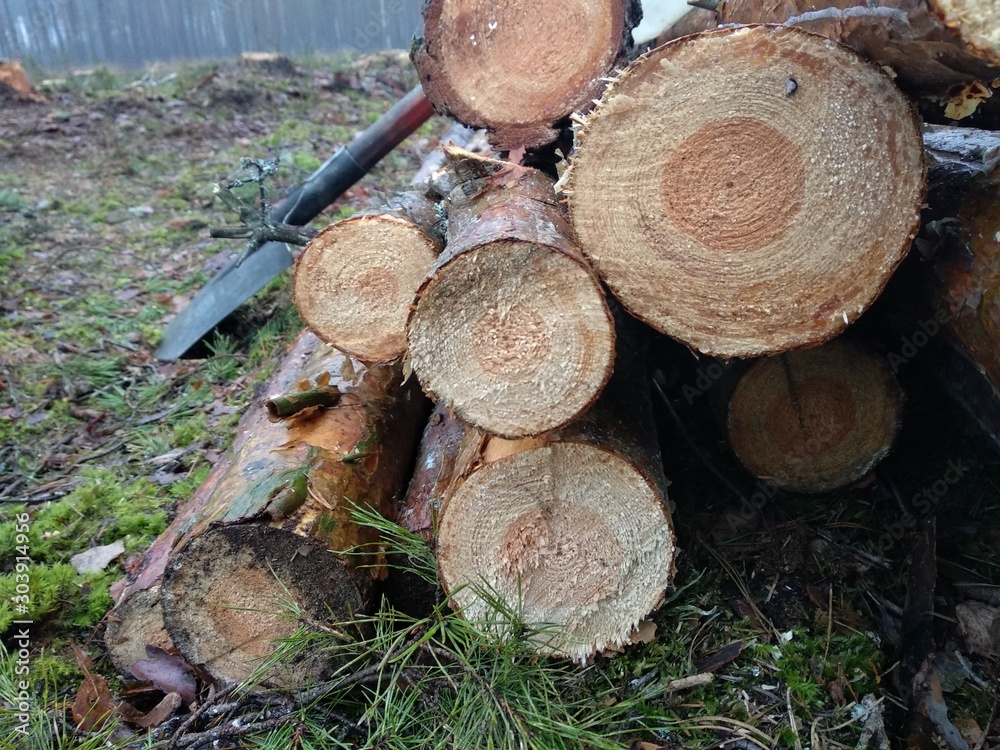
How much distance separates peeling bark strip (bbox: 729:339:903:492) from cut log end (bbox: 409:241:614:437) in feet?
2.67

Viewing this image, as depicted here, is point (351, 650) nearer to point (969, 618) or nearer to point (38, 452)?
point (969, 618)

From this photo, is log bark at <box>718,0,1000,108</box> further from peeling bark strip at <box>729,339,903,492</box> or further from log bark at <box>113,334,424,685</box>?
log bark at <box>113,334,424,685</box>

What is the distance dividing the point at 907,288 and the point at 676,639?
116cm

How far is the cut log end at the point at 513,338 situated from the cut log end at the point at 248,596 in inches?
23.6

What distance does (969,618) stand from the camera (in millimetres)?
1829

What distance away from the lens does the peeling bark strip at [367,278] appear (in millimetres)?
2082

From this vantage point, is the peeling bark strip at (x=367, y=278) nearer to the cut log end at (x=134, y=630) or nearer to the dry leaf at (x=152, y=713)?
the cut log end at (x=134, y=630)

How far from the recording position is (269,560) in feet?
5.81

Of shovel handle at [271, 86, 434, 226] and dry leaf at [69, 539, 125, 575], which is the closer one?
dry leaf at [69, 539, 125, 575]

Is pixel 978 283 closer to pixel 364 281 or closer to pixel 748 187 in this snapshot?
pixel 748 187

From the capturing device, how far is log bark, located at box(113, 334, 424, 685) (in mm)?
1761

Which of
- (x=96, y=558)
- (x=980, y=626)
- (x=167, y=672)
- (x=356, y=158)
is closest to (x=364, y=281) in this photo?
(x=167, y=672)

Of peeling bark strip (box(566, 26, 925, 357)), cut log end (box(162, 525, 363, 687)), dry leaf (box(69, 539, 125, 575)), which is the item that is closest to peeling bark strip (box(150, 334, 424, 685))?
cut log end (box(162, 525, 363, 687))

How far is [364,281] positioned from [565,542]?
974mm
